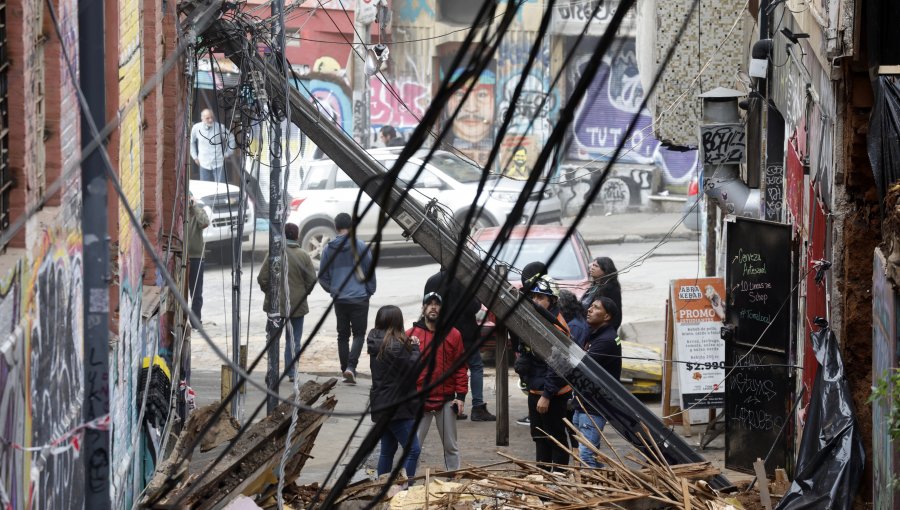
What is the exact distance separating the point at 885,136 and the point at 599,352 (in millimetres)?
3641

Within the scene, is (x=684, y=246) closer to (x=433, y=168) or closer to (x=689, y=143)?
(x=433, y=168)

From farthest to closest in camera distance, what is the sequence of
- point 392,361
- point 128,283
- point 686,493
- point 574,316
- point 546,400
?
point 574,316, point 546,400, point 392,361, point 128,283, point 686,493

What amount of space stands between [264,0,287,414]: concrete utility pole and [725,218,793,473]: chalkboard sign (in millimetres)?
4307

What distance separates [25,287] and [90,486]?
1129mm

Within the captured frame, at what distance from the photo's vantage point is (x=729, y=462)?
11.6 metres

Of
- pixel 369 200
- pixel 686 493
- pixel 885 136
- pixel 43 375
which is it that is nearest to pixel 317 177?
pixel 369 200

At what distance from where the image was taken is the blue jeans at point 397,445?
402 inches

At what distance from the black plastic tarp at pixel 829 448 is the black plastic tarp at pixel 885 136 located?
4.44 feet

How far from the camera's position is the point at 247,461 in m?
8.98

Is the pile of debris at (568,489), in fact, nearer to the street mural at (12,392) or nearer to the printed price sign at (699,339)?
the printed price sign at (699,339)

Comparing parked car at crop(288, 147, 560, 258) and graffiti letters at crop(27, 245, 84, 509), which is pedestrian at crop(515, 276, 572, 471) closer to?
graffiti letters at crop(27, 245, 84, 509)

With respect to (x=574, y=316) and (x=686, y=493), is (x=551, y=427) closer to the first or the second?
(x=574, y=316)

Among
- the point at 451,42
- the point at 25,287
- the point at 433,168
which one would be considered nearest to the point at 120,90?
the point at 25,287

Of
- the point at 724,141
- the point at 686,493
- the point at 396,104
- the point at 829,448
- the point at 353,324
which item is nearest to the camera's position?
the point at 829,448
